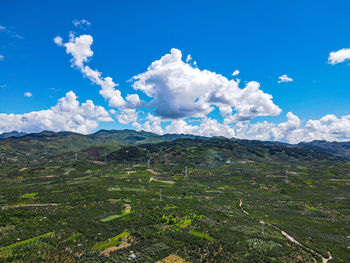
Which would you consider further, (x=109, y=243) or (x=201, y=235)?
(x=201, y=235)

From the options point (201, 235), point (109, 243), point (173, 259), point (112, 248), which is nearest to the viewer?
point (173, 259)

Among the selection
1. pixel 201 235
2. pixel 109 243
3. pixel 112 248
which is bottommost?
pixel 201 235

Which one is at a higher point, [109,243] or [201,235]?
[109,243]

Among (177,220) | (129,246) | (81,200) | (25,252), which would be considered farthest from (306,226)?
(81,200)

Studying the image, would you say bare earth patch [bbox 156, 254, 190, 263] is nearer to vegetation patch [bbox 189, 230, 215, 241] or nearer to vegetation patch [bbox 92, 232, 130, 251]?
vegetation patch [bbox 189, 230, 215, 241]

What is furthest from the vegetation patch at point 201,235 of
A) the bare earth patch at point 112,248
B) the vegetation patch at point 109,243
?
the vegetation patch at point 109,243

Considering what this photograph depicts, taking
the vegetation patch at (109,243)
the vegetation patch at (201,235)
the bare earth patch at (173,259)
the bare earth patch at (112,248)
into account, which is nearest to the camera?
the bare earth patch at (173,259)

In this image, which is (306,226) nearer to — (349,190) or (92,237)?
(92,237)

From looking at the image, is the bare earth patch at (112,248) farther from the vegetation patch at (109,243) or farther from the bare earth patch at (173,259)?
the bare earth patch at (173,259)

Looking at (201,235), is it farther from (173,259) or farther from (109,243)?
(109,243)

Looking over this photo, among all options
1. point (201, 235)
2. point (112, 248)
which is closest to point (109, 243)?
point (112, 248)

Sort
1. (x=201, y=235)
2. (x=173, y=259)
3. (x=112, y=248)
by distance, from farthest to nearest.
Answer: (x=201, y=235) → (x=112, y=248) → (x=173, y=259)

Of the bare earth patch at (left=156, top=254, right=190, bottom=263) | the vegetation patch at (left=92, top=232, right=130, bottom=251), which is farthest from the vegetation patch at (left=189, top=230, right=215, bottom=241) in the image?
the vegetation patch at (left=92, top=232, right=130, bottom=251)
